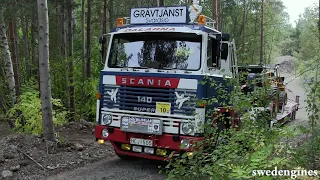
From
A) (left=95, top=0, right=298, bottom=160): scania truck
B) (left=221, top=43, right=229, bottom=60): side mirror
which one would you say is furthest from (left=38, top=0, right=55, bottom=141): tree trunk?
(left=221, top=43, right=229, bottom=60): side mirror

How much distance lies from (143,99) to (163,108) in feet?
1.48

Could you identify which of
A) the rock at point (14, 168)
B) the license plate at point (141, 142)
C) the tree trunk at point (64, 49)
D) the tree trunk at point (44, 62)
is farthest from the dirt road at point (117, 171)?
the tree trunk at point (64, 49)

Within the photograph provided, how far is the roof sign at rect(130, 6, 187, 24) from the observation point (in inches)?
277

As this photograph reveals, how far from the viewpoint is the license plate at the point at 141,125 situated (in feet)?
20.7

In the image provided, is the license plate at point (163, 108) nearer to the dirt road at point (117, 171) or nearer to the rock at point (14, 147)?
the dirt road at point (117, 171)

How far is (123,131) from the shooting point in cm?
660

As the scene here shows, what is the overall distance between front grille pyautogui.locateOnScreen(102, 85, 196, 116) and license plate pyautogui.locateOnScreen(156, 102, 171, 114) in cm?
6

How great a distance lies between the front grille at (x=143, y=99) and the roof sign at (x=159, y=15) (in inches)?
64.5

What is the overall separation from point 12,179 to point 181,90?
11.6ft

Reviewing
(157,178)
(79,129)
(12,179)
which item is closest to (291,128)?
(157,178)

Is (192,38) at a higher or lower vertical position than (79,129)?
higher

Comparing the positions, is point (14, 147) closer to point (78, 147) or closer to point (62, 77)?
point (78, 147)

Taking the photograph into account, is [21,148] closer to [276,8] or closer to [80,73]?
[80,73]

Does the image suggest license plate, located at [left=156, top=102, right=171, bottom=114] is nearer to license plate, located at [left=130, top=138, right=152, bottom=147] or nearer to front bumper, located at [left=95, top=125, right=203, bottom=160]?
front bumper, located at [left=95, top=125, right=203, bottom=160]
